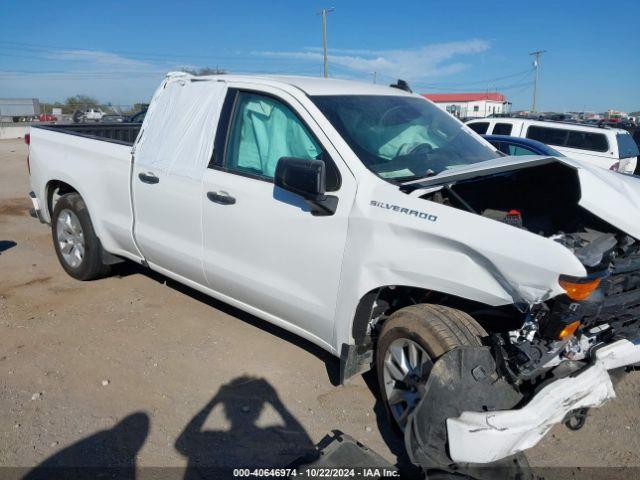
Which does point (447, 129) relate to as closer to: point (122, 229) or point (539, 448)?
point (539, 448)

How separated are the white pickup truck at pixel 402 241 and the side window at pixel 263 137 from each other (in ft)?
0.04

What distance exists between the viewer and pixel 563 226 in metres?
3.51

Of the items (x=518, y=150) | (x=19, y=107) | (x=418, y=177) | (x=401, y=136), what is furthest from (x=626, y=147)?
(x=19, y=107)

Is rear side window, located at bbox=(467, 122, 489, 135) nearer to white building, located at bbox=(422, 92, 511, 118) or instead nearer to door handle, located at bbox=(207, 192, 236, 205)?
door handle, located at bbox=(207, 192, 236, 205)

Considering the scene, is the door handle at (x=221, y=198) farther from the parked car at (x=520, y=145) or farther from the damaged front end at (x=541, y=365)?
the parked car at (x=520, y=145)

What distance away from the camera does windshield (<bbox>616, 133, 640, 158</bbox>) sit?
1230cm

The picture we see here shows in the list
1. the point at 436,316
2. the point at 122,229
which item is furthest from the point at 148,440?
the point at 122,229

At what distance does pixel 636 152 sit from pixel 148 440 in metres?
13.1

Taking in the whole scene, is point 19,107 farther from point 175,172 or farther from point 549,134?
point 175,172

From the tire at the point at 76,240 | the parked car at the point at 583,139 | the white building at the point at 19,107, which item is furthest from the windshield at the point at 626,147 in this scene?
the white building at the point at 19,107

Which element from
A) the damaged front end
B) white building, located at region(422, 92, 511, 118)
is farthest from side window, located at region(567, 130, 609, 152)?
white building, located at region(422, 92, 511, 118)

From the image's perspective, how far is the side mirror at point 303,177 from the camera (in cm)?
298

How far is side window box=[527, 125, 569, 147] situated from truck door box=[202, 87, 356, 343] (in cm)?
1102

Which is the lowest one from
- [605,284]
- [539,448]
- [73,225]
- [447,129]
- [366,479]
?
[539,448]
